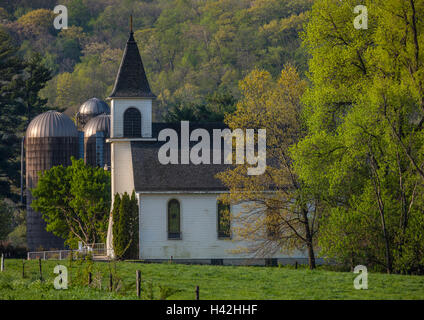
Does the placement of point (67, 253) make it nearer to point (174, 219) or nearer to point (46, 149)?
point (174, 219)

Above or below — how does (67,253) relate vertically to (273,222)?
below

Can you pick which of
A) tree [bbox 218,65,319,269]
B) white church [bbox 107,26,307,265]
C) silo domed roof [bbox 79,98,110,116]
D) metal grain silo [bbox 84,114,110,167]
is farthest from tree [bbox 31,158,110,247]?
silo domed roof [bbox 79,98,110,116]

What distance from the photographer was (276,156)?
146 feet

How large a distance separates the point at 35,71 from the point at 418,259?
5594 centimetres

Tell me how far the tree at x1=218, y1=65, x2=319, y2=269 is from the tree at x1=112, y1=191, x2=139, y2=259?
676 cm

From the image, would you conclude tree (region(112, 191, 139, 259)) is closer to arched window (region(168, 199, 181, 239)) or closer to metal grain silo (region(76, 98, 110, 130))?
arched window (region(168, 199, 181, 239))

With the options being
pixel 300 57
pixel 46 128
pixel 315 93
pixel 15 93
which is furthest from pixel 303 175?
pixel 300 57

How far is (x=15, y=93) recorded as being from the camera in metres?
84.5

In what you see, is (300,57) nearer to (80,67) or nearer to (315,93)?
(80,67)

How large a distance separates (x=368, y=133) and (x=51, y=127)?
35.2 meters

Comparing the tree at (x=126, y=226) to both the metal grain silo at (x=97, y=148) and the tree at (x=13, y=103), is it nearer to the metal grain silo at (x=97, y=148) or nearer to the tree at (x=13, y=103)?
the metal grain silo at (x=97, y=148)

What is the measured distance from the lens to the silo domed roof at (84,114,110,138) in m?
71.4
